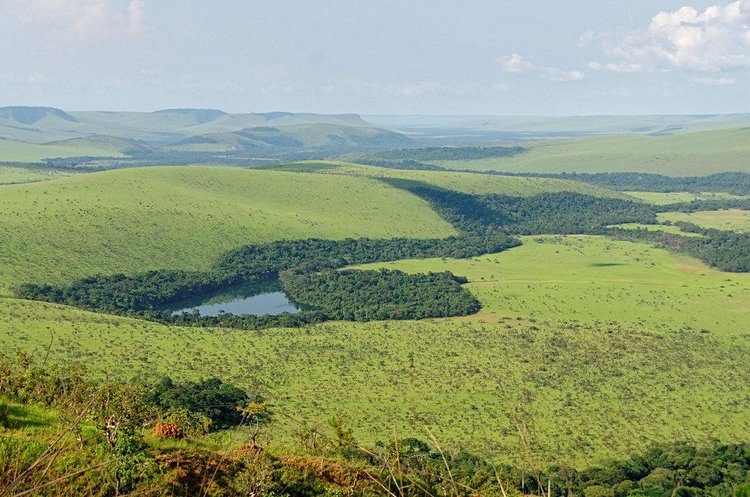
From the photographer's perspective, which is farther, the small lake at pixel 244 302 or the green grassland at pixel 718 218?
the green grassland at pixel 718 218

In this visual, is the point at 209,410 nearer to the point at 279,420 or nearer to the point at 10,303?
Result: the point at 279,420

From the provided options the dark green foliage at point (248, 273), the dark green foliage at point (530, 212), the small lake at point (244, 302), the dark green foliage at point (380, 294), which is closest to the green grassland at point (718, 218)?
the dark green foliage at point (530, 212)

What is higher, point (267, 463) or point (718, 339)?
point (267, 463)

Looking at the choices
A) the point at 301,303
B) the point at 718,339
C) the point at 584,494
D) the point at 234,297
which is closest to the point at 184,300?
the point at 234,297

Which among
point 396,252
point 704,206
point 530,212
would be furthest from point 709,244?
point 704,206

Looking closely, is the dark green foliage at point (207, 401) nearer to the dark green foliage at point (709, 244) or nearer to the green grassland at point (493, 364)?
the green grassland at point (493, 364)

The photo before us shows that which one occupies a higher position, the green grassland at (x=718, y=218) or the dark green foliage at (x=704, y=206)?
the dark green foliage at (x=704, y=206)
